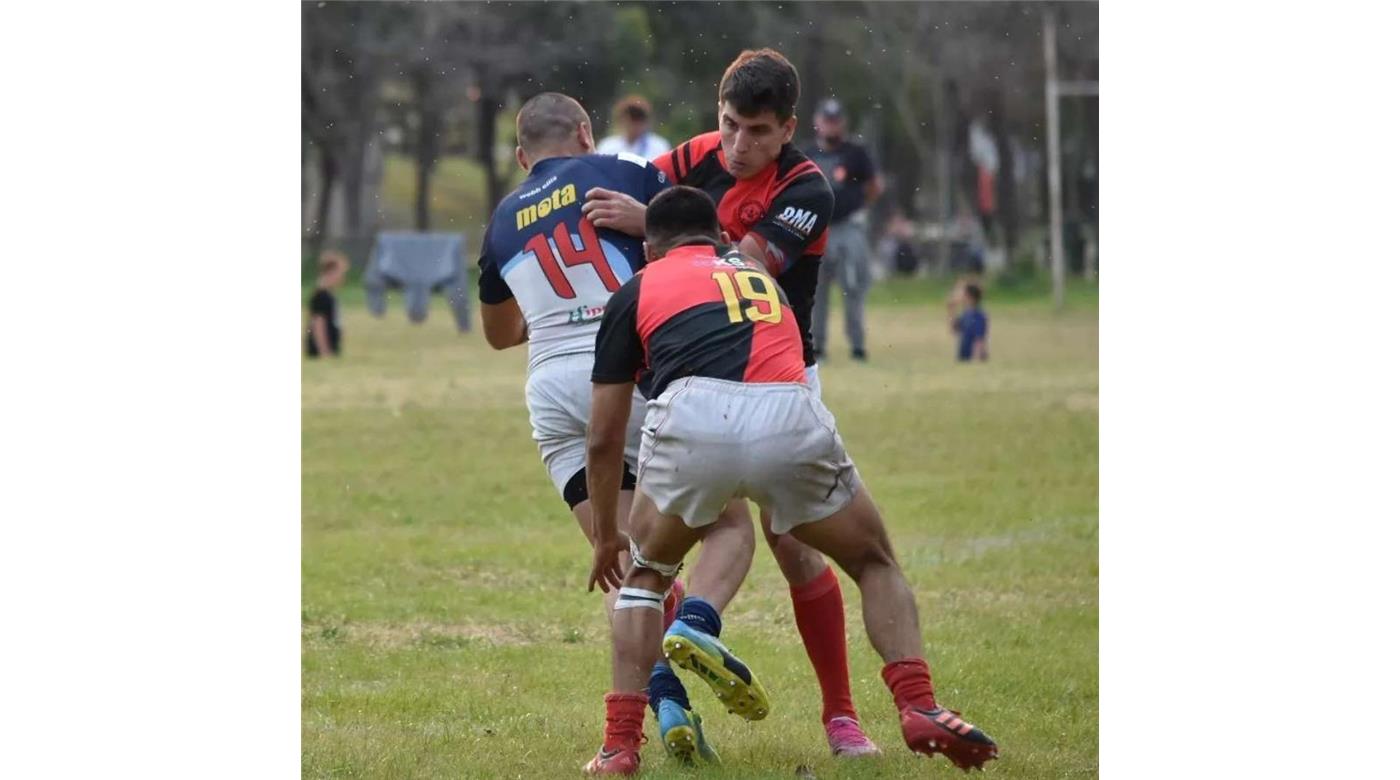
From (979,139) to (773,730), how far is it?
3921cm

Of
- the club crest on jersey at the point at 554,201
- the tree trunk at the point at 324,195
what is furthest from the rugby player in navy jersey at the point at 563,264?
the tree trunk at the point at 324,195

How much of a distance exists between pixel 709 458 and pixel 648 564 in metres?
0.41

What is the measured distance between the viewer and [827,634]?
5109 mm

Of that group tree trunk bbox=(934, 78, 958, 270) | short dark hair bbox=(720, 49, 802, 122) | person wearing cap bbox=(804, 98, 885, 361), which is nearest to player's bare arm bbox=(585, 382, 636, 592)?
short dark hair bbox=(720, 49, 802, 122)

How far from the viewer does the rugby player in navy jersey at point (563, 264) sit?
16.9 feet

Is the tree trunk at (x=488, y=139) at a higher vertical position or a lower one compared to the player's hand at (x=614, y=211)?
higher

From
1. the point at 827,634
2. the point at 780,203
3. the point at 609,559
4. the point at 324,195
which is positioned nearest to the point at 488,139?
the point at 324,195

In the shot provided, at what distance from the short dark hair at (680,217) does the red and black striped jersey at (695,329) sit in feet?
0.27

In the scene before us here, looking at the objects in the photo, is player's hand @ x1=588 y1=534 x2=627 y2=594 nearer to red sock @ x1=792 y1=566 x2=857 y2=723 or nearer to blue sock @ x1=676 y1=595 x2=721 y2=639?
blue sock @ x1=676 y1=595 x2=721 y2=639

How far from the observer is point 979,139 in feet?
143

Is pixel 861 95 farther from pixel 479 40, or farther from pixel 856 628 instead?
pixel 856 628

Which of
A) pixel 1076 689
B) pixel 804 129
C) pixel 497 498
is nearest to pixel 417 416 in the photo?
pixel 497 498

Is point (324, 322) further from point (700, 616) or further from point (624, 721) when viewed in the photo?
point (700, 616)

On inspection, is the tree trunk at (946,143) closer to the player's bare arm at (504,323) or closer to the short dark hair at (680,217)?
the player's bare arm at (504,323)
